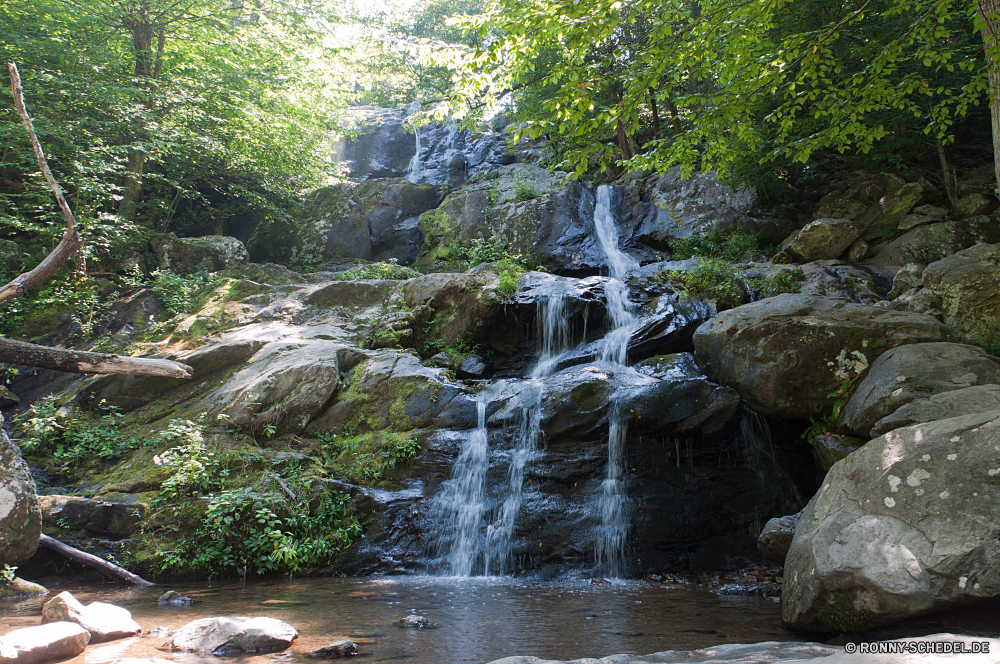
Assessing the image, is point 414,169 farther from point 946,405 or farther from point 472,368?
point 946,405

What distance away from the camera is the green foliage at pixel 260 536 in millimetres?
6361

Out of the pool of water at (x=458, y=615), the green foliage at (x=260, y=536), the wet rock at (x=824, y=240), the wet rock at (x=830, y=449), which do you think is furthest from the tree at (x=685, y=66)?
the green foliage at (x=260, y=536)

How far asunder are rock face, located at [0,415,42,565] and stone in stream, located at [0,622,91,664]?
2.90m

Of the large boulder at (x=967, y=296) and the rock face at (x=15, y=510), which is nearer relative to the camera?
the rock face at (x=15, y=510)

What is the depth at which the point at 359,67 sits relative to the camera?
19.6 m

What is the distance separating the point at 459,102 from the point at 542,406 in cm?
447

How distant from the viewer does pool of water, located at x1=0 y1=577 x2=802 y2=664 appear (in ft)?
11.7

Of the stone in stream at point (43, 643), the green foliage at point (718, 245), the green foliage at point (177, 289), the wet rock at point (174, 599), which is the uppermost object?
the green foliage at point (718, 245)

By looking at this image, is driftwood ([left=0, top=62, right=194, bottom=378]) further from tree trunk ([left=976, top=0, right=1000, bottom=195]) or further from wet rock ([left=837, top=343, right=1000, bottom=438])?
tree trunk ([left=976, top=0, right=1000, bottom=195])

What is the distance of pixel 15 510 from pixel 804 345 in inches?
357

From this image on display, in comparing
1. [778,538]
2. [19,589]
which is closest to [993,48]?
[778,538]

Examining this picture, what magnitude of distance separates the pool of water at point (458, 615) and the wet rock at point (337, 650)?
86 millimetres

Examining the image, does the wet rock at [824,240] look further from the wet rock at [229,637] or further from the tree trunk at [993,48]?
the wet rock at [229,637]

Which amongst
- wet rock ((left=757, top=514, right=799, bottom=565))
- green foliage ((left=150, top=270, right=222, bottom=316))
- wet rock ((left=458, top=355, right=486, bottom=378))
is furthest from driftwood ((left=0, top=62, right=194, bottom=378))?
wet rock ((left=757, top=514, right=799, bottom=565))
